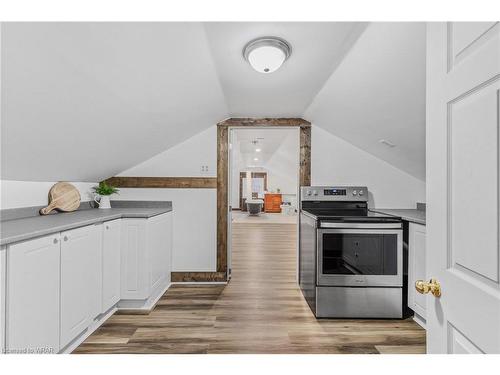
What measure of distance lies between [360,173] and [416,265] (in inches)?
52.0

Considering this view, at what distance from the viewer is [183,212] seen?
3.42m

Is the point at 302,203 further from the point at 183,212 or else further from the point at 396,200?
the point at 183,212

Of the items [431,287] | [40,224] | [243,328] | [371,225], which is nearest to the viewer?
[431,287]

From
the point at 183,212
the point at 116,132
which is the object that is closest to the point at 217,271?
the point at 183,212

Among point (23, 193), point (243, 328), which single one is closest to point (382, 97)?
point (243, 328)

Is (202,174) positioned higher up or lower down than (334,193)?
higher up

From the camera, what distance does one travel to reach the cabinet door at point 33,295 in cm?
131

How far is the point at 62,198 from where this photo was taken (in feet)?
8.05

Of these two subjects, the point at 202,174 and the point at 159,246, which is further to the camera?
the point at 202,174

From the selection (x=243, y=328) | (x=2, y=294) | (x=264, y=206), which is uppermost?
(x=2, y=294)

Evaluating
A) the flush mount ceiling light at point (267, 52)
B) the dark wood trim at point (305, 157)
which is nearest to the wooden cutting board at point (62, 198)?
the flush mount ceiling light at point (267, 52)

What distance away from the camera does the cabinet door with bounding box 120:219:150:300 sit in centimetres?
253

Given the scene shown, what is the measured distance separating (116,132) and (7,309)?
142cm

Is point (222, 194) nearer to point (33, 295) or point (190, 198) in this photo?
point (190, 198)
